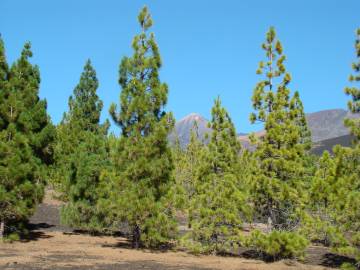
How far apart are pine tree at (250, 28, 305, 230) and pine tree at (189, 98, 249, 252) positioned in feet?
3.79

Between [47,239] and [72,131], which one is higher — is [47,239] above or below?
below

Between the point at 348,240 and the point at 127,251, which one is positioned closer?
the point at 348,240

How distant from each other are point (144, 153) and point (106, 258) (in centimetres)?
549

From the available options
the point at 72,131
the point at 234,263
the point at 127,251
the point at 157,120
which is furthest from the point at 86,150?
the point at 234,263

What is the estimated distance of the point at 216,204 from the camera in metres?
20.8

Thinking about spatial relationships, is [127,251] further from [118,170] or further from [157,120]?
[157,120]

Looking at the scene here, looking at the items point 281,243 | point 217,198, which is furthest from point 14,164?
point 281,243

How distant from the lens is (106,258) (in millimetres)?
17891

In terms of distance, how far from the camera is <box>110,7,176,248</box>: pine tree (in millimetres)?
20969

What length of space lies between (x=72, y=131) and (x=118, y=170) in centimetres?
1111

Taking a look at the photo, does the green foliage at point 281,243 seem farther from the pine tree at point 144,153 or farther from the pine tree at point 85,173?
the pine tree at point 85,173

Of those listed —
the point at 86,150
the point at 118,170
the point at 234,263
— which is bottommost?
the point at 234,263

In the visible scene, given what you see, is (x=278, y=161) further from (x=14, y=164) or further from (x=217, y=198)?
(x=14, y=164)

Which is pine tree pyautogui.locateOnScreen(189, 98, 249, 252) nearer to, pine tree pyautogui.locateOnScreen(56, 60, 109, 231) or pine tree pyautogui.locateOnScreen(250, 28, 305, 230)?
pine tree pyautogui.locateOnScreen(250, 28, 305, 230)
